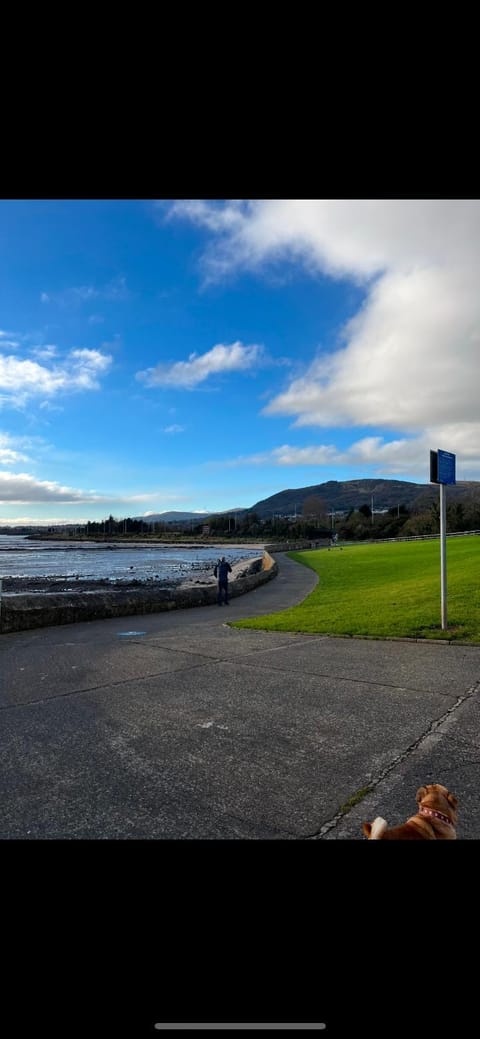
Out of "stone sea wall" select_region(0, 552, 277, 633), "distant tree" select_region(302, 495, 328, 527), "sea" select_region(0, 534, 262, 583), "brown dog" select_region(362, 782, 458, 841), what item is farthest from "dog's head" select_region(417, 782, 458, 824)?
"distant tree" select_region(302, 495, 328, 527)

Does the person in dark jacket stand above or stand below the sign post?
below

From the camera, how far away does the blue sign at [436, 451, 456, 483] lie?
24.6 feet

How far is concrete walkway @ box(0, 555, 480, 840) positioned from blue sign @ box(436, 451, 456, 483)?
2.50 meters

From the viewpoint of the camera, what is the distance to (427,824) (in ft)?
6.52

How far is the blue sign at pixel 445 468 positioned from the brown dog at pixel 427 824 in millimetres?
5976

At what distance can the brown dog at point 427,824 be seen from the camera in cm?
187

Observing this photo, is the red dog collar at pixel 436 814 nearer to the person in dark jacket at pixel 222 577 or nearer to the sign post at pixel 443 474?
the sign post at pixel 443 474

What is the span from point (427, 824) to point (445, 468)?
647 cm

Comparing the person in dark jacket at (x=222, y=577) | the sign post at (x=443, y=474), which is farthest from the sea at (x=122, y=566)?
the sign post at (x=443, y=474)

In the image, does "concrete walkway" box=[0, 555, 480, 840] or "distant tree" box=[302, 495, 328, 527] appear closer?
"concrete walkway" box=[0, 555, 480, 840]
